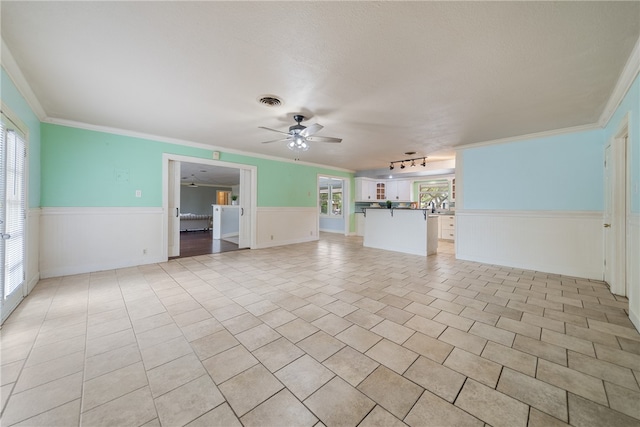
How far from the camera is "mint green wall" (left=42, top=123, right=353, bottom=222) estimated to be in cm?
361

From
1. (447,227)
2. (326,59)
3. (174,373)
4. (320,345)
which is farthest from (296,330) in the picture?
(447,227)

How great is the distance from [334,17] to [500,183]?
14.5 feet

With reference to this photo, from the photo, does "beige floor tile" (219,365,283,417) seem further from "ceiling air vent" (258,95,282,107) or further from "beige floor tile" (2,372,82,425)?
"ceiling air vent" (258,95,282,107)

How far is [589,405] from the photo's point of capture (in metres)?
1.32

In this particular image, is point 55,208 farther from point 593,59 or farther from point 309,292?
point 593,59

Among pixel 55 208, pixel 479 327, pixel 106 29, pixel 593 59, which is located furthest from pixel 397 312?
pixel 55 208

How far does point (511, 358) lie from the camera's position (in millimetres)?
1717

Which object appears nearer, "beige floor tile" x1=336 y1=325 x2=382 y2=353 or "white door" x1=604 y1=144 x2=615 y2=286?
"beige floor tile" x1=336 y1=325 x2=382 y2=353

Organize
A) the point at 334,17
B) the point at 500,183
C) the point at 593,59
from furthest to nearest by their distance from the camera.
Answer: the point at 500,183 < the point at 593,59 < the point at 334,17

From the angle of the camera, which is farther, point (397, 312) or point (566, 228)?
point (566, 228)

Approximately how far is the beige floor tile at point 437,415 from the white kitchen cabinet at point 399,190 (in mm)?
7737

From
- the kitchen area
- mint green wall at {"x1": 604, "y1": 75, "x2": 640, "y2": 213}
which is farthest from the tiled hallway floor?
the kitchen area

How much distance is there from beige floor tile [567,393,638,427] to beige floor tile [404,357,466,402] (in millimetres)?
509

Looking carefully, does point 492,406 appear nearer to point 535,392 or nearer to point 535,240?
point 535,392
